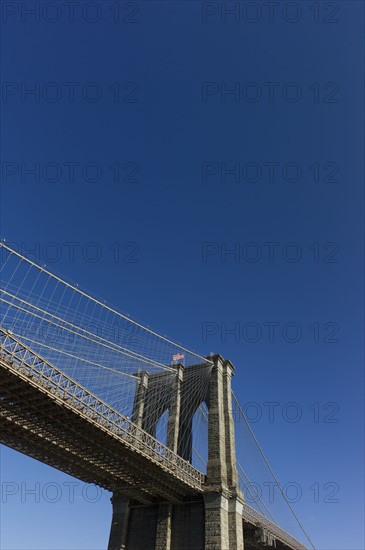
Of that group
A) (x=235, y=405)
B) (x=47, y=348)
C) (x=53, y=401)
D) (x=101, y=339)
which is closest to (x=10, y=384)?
(x=53, y=401)

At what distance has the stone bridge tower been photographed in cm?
3162

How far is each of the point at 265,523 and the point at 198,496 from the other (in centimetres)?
1339

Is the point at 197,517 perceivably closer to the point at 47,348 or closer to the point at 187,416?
the point at 187,416

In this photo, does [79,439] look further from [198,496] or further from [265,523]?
[265,523]

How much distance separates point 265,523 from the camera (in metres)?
41.9

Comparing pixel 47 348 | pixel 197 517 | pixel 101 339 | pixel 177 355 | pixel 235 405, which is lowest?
pixel 197 517

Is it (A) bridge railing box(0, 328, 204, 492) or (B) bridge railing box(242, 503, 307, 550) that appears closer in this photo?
(A) bridge railing box(0, 328, 204, 492)

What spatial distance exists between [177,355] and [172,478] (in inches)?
486

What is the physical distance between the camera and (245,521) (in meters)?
36.4

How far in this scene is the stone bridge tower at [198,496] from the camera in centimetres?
3162

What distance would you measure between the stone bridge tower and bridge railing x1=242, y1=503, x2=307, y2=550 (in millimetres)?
3883

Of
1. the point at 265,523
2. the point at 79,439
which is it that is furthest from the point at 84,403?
the point at 265,523

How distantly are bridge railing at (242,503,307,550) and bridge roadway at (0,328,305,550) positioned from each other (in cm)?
58

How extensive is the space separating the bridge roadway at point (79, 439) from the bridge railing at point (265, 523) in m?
0.58
